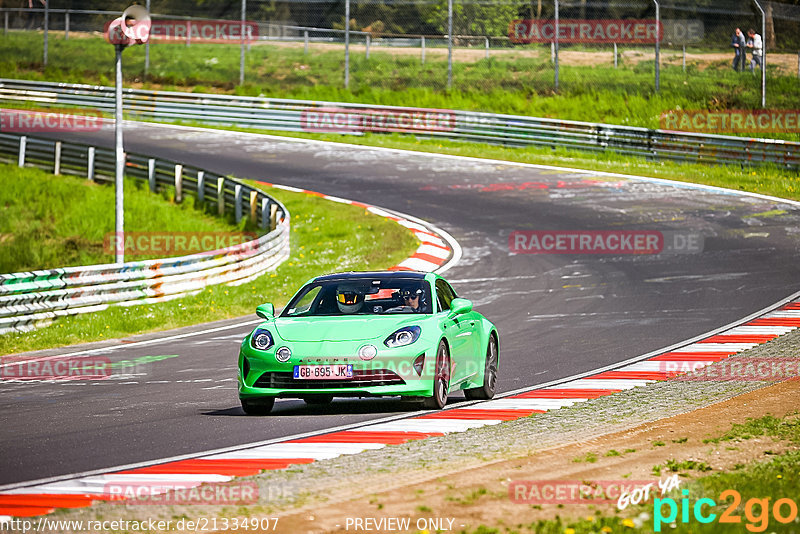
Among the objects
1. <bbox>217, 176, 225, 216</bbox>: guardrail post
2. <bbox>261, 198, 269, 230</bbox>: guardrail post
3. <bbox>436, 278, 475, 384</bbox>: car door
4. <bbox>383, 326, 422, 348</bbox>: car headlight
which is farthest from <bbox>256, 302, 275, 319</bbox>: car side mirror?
<bbox>217, 176, 225, 216</bbox>: guardrail post

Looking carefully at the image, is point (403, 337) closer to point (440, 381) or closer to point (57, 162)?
point (440, 381)

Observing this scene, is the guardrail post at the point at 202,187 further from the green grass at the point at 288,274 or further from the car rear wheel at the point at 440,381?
the car rear wheel at the point at 440,381

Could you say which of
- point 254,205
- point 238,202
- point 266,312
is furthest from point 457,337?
point 238,202

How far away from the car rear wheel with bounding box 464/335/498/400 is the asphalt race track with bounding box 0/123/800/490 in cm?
51

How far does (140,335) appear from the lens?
17.1 meters

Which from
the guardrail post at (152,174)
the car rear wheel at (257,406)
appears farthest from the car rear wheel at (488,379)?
the guardrail post at (152,174)

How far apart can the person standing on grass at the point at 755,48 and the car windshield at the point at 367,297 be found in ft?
79.1

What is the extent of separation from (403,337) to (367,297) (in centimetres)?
137

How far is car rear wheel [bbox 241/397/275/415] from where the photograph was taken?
10281 millimetres

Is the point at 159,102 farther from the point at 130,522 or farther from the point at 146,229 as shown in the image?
the point at 130,522

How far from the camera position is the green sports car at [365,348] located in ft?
32.2

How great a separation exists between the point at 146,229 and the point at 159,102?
15.6 meters

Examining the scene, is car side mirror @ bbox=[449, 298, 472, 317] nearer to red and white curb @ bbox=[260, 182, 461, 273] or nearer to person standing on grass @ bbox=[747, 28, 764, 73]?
red and white curb @ bbox=[260, 182, 461, 273]

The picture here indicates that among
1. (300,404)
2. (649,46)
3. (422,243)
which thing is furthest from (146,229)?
(300,404)
